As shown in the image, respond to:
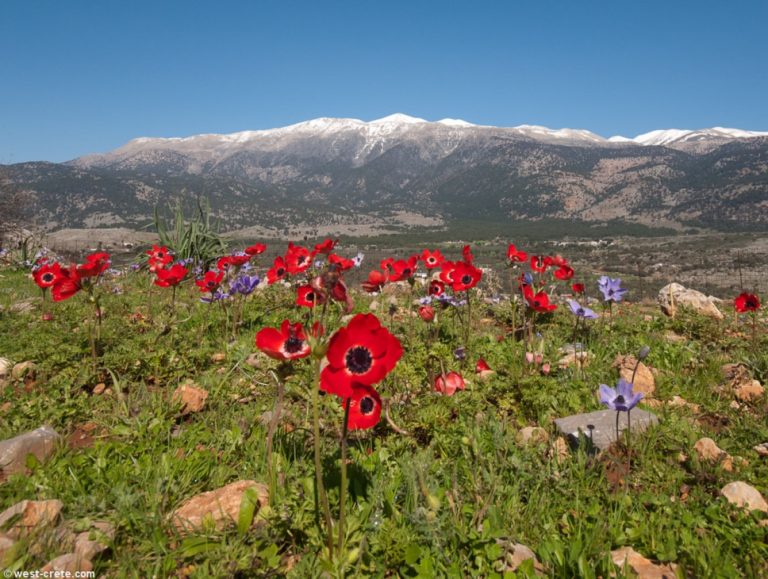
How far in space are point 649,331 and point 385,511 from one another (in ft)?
16.6

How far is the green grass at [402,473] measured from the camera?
1.99 meters

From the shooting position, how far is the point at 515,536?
85.0 inches

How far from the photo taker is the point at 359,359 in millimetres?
1800

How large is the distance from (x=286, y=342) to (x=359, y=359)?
0.60m

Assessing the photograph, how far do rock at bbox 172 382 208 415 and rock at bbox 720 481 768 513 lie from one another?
3.63m

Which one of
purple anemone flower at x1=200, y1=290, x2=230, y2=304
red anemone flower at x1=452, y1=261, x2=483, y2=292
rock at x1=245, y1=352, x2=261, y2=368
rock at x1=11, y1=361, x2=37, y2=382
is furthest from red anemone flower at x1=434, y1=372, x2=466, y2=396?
rock at x1=11, y1=361, x2=37, y2=382

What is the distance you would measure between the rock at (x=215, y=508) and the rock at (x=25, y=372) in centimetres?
Answer: 290

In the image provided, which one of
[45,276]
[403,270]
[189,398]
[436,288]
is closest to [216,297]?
[45,276]

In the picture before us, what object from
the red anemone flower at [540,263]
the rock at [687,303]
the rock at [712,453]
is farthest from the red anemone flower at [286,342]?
the rock at [687,303]

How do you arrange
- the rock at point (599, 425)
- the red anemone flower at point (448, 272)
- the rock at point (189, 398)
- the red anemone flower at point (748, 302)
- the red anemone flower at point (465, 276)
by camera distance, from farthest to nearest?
the red anemone flower at point (748, 302) → the red anemone flower at point (448, 272) → the red anemone flower at point (465, 276) → the rock at point (189, 398) → the rock at point (599, 425)

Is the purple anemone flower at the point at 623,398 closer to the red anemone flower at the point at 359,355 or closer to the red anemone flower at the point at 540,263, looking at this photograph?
the red anemone flower at the point at 359,355

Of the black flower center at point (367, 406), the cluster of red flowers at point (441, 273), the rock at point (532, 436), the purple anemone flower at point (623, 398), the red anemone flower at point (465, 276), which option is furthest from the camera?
the red anemone flower at point (465, 276)

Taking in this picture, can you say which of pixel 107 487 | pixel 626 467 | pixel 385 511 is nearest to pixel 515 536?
pixel 385 511

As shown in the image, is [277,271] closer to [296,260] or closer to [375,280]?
[296,260]
